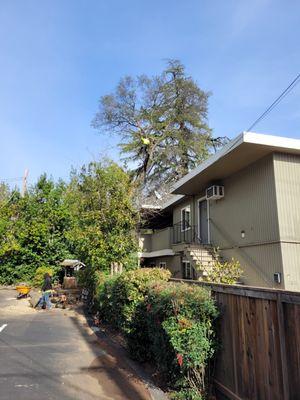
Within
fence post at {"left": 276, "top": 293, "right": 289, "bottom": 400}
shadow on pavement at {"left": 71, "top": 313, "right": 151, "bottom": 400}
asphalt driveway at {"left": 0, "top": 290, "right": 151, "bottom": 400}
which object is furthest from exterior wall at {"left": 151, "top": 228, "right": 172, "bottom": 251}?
fence post at {"left": 276, "top": 293, "right": 289, "bottom": 400}

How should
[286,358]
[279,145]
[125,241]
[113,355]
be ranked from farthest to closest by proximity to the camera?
[125,241] → [279,145] → [113,355] → [286,358]

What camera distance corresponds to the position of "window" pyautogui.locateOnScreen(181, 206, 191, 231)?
1836 cm

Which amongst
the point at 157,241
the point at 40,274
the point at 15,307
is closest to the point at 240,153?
the point at 157,241

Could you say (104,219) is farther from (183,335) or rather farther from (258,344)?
(258,344)

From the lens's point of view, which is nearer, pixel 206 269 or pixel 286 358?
pixel 286 358

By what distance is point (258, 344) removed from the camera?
4.12m

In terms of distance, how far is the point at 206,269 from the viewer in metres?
13.1

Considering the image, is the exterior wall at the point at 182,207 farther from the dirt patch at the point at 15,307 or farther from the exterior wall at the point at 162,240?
the dirt patch at the point at 15,307

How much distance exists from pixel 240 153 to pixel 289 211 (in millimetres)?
2373

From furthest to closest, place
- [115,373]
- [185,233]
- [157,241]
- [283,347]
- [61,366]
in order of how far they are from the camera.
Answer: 1. [157,241]
2. [185,233]
3. [61,366]
4. [115,373]
5. [283,347]

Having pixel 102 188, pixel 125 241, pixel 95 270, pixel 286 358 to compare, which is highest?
pixel 102 188

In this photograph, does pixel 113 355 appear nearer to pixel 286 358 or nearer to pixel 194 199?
pixel 286 358

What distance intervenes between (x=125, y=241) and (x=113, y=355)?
6104mm

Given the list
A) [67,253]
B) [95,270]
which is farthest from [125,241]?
[67,253]
